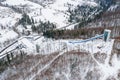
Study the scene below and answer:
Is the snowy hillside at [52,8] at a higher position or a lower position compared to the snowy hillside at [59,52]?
higher

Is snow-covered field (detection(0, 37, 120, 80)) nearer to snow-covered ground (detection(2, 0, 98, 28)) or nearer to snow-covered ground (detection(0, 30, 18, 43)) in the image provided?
snow-covered ground (detection(0, 30, 18, 43))

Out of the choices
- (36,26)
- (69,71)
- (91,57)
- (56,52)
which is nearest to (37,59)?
(56,52)

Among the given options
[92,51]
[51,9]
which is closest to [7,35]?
[51,9]

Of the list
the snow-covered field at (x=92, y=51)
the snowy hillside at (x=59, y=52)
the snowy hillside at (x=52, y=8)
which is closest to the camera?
the snow-covered field at (x=92, y=51)

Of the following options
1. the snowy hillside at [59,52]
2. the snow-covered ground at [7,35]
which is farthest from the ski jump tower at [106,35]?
the snow-covered ground at [7,35]


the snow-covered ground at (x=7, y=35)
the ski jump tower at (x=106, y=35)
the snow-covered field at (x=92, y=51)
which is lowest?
the snow-covered ground at (x=7, y=35)

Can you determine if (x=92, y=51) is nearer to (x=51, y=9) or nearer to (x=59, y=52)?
(x=59, y=52)

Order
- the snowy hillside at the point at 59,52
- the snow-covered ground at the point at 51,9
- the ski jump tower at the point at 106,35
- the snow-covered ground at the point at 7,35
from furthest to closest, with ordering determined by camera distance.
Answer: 1. the snow-covered ground at the point at 51,9
2. the snow-covered ground at the point at 7,35
3. the ski jump tower at the point at 106,35
4. the snowy hillside at the point at 59,52

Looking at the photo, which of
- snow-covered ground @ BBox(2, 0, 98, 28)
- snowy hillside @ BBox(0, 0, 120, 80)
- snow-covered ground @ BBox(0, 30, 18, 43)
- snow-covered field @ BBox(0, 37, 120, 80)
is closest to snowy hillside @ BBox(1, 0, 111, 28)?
snow-covered ground @ BBox(2, 0, 98, 28)

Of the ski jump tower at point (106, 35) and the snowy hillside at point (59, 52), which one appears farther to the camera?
the ski jump tower at point (106, 35)

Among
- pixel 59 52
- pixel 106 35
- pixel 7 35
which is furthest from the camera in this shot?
pixel 7 35

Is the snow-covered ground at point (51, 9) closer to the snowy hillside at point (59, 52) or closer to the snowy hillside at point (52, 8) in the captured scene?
the snowy hillside at point (52, 8)

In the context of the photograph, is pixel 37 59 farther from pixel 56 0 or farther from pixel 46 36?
pixel 56 0
